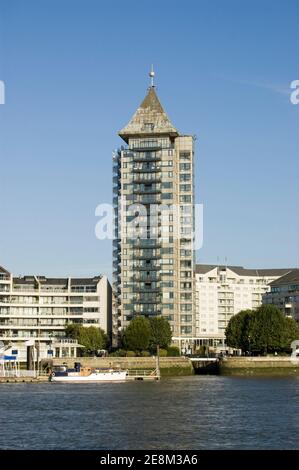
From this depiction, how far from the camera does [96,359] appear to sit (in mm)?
190750

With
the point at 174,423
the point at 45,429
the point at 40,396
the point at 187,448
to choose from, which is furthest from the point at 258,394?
the point at 187,448

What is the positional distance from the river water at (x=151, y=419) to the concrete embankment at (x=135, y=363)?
56.3m

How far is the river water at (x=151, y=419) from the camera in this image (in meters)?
69.5

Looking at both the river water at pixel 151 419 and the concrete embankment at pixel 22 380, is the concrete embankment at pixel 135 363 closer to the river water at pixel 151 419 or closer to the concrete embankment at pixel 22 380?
the concrete embankment at pixel 22 380

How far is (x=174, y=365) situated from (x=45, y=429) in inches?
4658

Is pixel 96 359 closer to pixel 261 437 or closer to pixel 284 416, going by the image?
pixel 284 416

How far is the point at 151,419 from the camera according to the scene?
85500 millimetres

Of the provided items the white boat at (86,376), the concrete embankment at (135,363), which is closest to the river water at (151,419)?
the white boat at (86,376)

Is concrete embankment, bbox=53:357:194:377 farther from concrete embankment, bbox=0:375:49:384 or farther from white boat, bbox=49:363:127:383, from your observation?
concrete embankment, bbox=0:375:49:384

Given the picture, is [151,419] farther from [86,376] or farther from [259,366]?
Result: [259,366]

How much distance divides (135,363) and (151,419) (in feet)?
349

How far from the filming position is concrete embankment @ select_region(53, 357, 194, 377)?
621 feet
